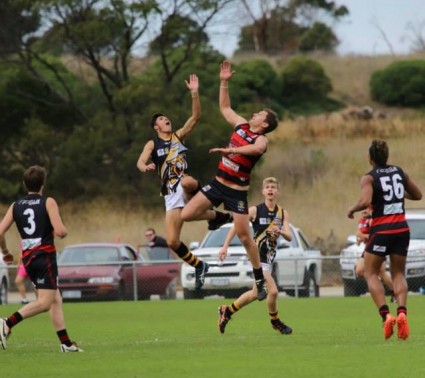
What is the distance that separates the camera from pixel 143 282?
1195 inches

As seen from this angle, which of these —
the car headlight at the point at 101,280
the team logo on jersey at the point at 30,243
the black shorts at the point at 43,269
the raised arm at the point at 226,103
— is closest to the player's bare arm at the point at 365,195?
the raised arm at the point at 226,103

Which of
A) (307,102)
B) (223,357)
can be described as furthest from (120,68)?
(223,357)

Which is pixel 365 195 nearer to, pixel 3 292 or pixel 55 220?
pixel 55 220

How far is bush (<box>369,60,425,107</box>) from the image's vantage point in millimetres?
60781

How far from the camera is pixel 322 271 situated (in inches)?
1292

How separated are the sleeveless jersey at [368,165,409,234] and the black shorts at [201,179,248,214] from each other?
1.92 metres

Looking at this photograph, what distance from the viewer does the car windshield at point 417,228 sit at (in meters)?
A: 29.5

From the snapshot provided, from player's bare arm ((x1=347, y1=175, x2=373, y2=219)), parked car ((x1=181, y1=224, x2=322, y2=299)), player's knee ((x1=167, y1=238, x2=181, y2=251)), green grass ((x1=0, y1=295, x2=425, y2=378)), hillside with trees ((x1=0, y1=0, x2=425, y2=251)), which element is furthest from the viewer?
hillside with trees ((x1=0, y1=0, x2=425, y2=251))

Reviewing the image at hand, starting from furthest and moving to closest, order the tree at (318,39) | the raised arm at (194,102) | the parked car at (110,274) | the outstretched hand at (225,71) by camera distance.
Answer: the tree at (318,39)
the parked car at (110,274)
the raised arm at (194,102)
the outstretched hand at (225,71)

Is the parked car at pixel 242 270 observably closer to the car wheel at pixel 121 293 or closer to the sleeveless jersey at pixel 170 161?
the car wheel at pixel 121 293

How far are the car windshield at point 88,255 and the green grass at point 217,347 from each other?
725 centimetres

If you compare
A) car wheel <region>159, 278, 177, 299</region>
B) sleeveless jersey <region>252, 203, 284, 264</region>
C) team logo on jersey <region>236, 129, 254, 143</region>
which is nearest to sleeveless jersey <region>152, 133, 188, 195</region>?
sleeveless jersey <region>252, 203, 284, 264</region>

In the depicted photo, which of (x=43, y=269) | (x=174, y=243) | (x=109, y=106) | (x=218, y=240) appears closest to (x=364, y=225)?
Result: (x=218, y=240)

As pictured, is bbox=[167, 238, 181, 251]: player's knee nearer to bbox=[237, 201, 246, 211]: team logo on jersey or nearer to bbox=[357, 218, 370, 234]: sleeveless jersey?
bbox=[237, 201, 246, 211]: team logo on jersey
